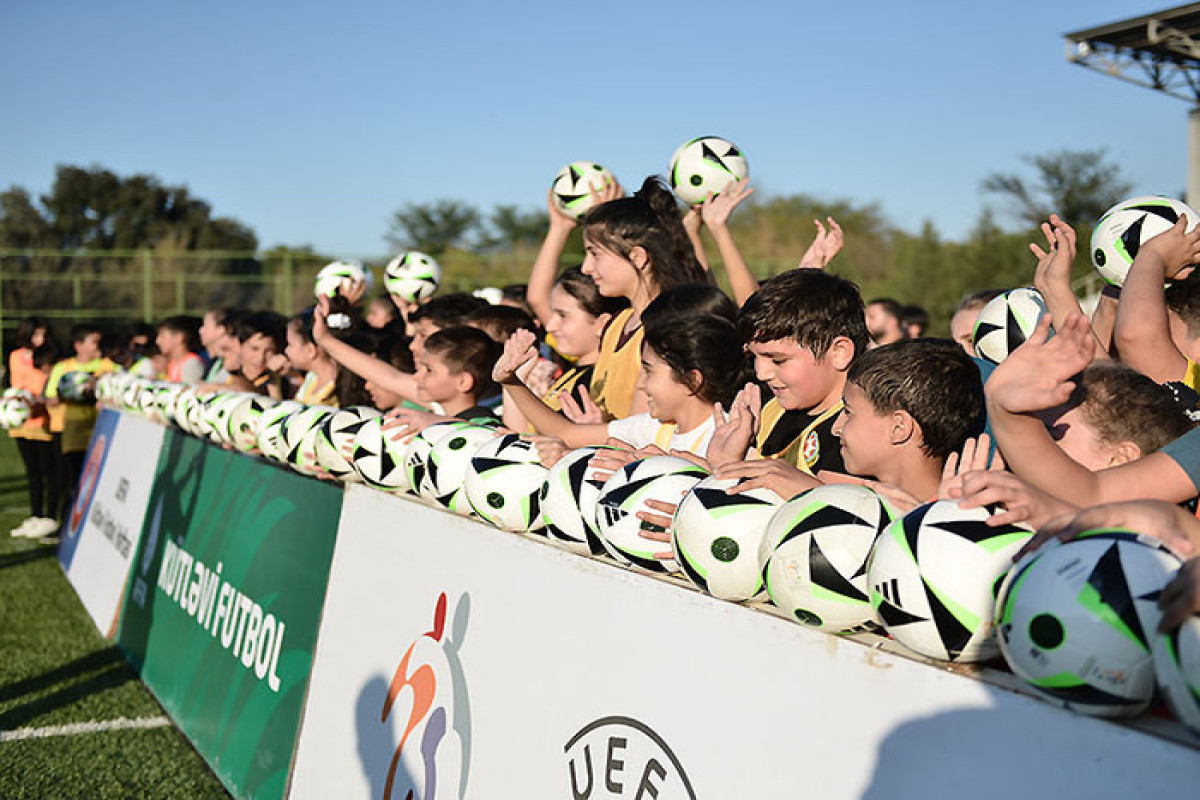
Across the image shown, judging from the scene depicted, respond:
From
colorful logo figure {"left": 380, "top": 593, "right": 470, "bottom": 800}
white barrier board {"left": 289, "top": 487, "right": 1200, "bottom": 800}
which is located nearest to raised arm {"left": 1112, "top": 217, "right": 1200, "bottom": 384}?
white barrier board {"left": 289, "top": 487, "right": 1200, "bottom": 800}

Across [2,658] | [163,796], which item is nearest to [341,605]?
[163,796]

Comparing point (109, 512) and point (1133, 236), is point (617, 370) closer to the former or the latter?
→ point (1133, 236)

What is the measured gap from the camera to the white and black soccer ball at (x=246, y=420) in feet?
18.8

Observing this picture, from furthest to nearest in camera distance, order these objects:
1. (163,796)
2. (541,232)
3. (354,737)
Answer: (541,232), (163,796), (354,737)

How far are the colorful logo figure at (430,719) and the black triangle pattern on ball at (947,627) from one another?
5.50 feet

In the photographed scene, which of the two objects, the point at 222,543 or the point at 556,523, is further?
the point at 222,543

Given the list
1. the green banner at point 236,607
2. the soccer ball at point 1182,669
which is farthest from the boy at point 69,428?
the soccer ball at point 1182,669

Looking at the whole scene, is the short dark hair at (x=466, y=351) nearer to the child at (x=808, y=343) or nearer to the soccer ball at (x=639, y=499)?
the child at (x=808, y=343)

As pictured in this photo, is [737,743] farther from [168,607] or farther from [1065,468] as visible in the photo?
[168,607]

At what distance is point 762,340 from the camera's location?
131 inches

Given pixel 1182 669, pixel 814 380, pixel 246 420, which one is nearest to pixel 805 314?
pixel 814 380

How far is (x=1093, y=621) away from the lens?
1.63 metres

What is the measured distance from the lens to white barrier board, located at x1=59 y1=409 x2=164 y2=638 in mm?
7887

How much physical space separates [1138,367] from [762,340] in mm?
1088
